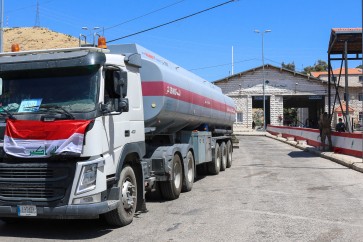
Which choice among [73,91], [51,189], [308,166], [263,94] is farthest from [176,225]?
[263,94]

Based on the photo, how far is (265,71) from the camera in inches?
2494

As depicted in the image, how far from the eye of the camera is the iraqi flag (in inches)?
248

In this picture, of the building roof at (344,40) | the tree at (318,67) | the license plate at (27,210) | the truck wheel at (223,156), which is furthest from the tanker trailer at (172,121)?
the tree at (318,67)

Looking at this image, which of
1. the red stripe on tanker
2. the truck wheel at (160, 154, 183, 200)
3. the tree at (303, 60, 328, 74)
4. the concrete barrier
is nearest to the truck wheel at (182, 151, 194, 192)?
the truck wheel at (160, 154, 183, 200)

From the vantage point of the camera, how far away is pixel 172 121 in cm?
1024

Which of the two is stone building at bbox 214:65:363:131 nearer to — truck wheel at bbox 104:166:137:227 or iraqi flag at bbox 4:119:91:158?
truck wheel at bbox 104:166:137:227

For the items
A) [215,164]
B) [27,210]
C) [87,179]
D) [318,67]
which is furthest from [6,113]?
[318,67]

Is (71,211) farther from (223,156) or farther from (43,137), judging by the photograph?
(223,156)

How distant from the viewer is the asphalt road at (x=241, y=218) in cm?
681

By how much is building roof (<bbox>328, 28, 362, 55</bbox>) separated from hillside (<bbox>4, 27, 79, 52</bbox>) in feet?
243

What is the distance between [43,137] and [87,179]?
859mm

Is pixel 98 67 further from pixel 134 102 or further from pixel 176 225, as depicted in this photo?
pixel 176 225

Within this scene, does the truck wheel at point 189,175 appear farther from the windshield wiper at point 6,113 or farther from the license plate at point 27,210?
the windshield wiper at point 6,113

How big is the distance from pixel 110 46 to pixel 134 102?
1919 mm
